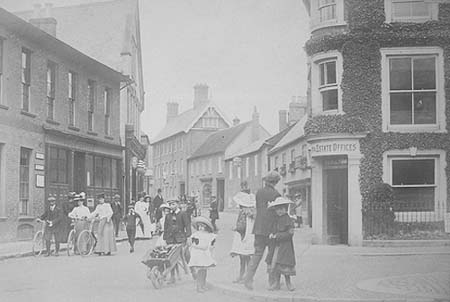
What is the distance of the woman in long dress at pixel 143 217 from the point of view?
2220cm

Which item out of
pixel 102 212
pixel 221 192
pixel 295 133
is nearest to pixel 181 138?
pixel 102 212

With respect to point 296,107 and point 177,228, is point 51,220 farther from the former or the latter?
point 296,107

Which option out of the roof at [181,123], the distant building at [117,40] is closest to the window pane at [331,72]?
the roof at [181,123]

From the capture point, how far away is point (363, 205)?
15641mm

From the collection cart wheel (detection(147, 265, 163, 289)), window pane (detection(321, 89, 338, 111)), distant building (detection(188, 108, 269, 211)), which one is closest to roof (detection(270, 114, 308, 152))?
distant building (detection(188, 108, 269, 211))

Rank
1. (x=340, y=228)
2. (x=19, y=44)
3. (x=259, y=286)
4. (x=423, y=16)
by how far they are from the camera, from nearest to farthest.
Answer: (x=259, y=286), (x=423, y=16), (x=19, y=44), (x=340, y=228)

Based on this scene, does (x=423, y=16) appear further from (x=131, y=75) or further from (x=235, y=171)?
(x=131, y=75)

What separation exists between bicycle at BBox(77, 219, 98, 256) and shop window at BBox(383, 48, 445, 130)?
276 inches

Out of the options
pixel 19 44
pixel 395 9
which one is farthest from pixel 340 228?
pixel 19 44

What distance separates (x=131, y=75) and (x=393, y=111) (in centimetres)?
1143

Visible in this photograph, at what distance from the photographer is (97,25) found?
48.8 feet

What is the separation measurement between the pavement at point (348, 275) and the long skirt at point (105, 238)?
2.13ft

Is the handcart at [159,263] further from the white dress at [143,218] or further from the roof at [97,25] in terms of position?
the white dress at [143,218]

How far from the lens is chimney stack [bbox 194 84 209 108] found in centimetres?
939
